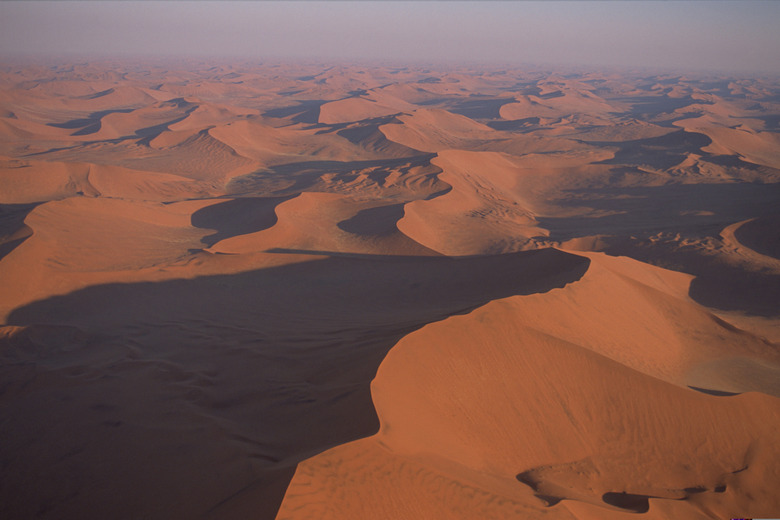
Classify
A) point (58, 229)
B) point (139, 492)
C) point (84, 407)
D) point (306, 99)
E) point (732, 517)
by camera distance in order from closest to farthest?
point (139, 492) < point (732, 517) < point (84, 407) < point (58, 229) < point (306, 99)

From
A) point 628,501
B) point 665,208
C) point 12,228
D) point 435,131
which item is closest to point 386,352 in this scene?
point 628,501

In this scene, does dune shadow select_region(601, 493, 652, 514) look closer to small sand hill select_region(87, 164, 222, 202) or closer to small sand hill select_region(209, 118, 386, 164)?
small sand hill select_region(87, 164, 222, 202)

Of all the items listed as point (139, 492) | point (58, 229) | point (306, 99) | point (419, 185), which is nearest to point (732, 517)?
point (139, 492)

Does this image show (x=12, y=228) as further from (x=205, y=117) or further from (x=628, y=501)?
(x=205, y=117)

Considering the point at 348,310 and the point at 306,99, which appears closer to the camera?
the point at 348,310

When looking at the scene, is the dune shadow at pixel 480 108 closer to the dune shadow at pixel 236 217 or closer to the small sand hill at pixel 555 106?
the small sand hill at pixel 555 106

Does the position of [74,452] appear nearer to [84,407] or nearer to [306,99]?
[84,407]
